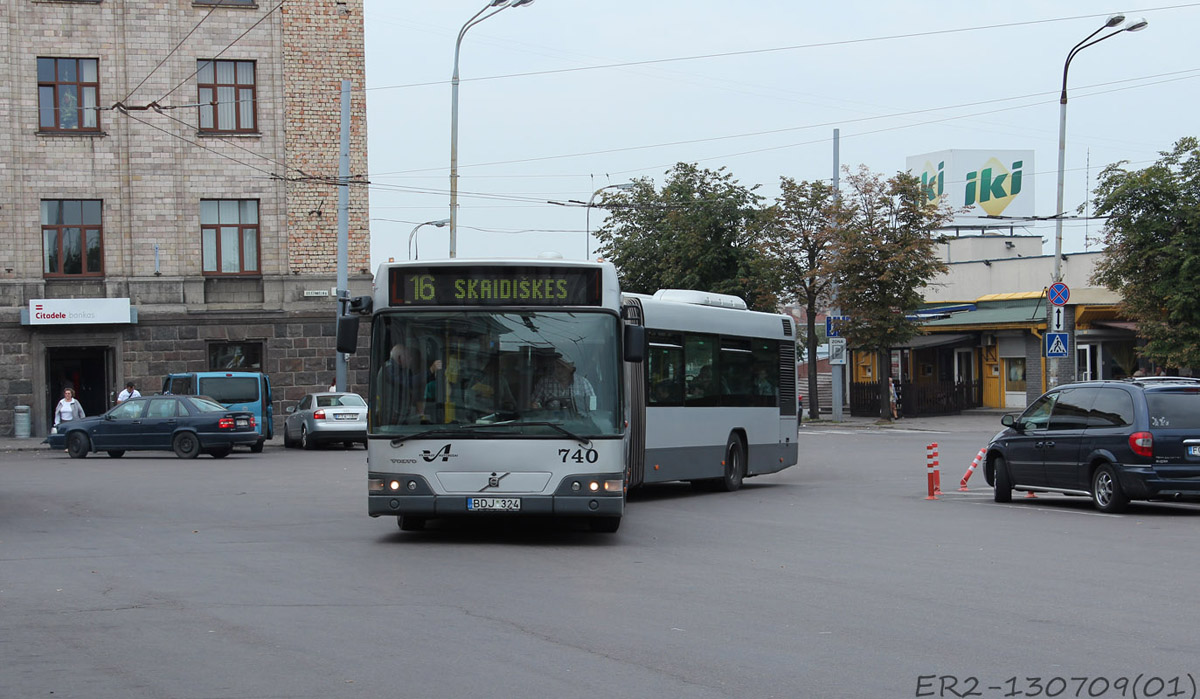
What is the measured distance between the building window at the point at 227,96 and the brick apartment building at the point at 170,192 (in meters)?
0.04

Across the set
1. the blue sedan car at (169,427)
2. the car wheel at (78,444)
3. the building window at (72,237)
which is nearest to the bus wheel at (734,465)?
the blue sedan car at (169,427)

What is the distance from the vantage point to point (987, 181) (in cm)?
6450

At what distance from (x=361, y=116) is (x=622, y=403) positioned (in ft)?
100

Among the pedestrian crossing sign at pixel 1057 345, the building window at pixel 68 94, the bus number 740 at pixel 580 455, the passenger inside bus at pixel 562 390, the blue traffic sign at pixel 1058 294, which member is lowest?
the bus number 740 at pixel 580 455

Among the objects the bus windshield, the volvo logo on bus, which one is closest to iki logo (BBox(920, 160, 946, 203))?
the bus windshield

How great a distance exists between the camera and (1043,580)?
11.0m

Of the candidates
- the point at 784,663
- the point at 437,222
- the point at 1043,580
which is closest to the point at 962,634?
the point at 784,663

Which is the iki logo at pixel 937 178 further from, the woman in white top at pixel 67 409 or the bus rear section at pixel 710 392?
the bus rear section at pixel 710 392

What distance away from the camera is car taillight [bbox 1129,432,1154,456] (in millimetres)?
16094

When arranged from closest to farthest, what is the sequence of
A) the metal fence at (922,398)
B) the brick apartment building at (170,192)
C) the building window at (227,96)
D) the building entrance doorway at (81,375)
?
1. the brick apartment building at (170,192)
2. the building entrance doorway at (81,375)
3. the building window at (227,96)
4. the metal fence at (922,398)

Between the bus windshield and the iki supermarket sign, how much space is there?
53643 mm

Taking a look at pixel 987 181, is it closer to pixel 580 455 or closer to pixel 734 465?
pixel 734 465

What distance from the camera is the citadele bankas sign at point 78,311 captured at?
39.4m

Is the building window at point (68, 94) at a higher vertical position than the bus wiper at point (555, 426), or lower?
higher
